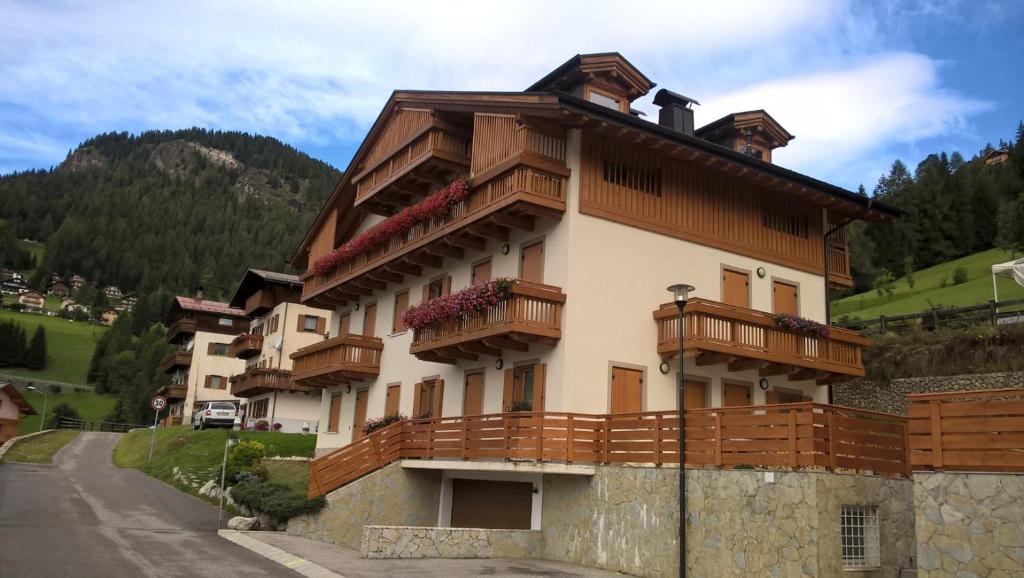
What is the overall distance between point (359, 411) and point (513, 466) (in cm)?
1352

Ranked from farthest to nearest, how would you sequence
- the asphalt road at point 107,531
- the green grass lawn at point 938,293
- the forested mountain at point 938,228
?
1. the forested mountain at point 938,228
2. the green grass lawn at point 938,293
3. the asphalt road at point 107,531

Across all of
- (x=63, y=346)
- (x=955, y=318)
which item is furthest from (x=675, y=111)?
(x=63, y=346)

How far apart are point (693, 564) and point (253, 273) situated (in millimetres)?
52329

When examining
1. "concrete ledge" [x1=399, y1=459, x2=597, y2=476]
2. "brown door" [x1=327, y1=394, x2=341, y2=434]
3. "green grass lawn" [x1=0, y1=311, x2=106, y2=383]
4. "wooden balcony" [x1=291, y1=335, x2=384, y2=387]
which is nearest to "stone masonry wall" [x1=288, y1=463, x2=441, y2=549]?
"concrete ledge" [x1=399, y1=459, x2=597, y2=476]

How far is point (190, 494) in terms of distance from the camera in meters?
33.0

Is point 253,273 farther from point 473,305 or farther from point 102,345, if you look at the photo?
point 102,345

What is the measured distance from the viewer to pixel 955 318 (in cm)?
3120

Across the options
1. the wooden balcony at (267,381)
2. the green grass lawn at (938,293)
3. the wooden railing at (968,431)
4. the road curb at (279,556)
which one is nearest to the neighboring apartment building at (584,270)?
the road curb at (279,556)

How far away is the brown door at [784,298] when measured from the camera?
2633cm

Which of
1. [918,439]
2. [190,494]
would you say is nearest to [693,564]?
[918,439]

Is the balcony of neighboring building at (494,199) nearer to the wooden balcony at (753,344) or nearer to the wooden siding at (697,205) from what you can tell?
the wooden siding at (697,205)

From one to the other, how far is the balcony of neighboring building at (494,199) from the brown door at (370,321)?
3550 mm

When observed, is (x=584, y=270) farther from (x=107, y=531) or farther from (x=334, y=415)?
(x=334, y=415)

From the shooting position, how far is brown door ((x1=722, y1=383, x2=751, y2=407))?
24094 millimetres
